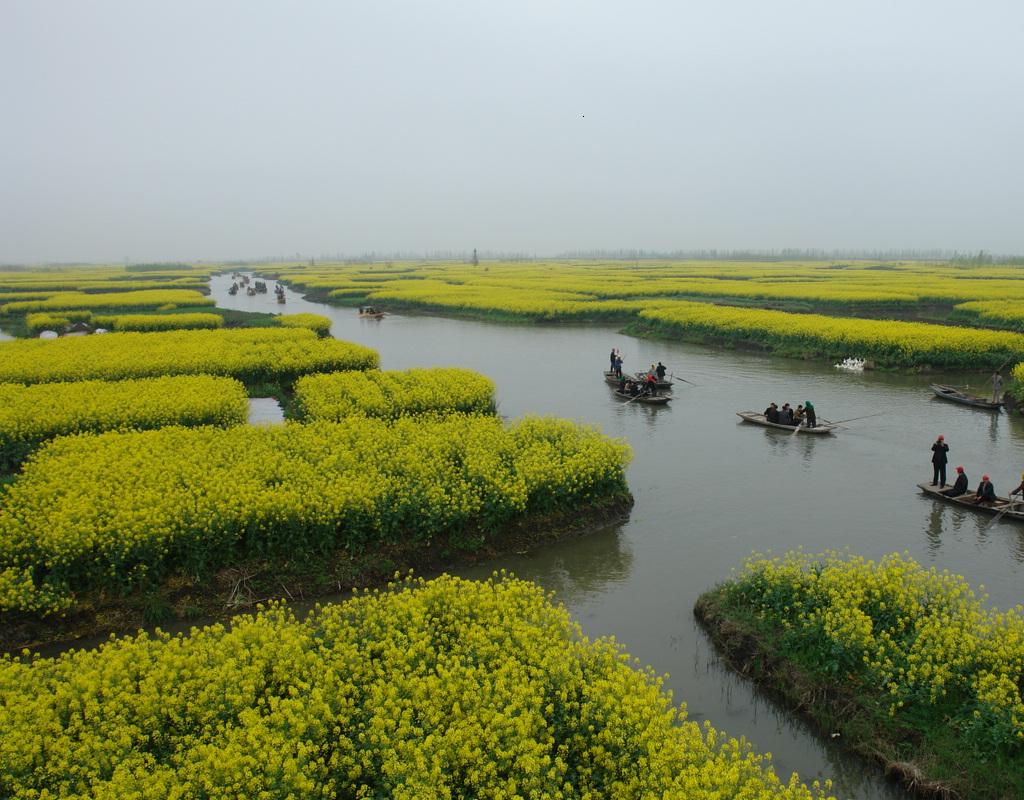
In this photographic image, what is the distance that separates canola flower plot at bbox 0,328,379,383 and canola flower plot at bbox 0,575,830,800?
17127mm

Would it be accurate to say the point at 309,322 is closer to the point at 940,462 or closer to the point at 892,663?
the point at 940,462

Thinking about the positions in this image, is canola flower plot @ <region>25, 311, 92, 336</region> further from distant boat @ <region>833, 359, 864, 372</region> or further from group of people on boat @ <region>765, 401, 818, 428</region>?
distant boat @ <region>833, 359, 864, 372</region>

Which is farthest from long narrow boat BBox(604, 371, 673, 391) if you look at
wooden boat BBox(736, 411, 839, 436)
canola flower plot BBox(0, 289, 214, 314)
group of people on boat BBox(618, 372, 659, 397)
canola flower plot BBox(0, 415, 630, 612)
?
canola flower plot BBox(0, 289, 214, 314)

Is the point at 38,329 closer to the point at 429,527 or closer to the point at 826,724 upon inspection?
the point at 429,527

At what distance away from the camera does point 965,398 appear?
21.8 meters

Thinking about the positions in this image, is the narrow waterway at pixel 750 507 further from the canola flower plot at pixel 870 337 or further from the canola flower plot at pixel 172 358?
the canola flower plot at pixel 172 358

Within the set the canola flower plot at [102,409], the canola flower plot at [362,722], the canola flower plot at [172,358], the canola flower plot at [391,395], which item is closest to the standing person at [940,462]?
the canola flower plot at [362,722]

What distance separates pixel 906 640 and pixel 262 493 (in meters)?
9.08

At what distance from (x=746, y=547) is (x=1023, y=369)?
16458 millimetres

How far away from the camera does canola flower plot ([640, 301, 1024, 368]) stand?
1078 inches

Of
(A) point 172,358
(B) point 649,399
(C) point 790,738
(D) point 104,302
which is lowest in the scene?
(C) point 790,738

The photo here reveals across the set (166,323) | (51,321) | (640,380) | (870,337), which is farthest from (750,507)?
(51,321)

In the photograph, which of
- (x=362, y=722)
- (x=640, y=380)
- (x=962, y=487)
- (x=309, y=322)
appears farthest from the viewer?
(x=309, y=322)

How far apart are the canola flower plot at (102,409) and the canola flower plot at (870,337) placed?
24663mm
